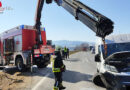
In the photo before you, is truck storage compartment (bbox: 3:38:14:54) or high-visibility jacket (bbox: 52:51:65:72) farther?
truck storage compartment (bbox: 3:38:14:54)

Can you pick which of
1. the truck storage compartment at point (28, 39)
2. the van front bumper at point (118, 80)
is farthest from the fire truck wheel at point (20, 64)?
the van front bumper at point (118, 80)

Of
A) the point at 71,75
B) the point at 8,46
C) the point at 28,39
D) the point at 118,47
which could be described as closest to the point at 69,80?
the point at 71,75

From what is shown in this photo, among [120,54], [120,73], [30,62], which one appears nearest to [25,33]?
[30,62]

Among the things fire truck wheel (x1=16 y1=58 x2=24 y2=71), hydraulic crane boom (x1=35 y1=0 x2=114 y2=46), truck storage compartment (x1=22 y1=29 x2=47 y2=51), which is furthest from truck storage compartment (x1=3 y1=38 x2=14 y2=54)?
hydraulic crane boom (x1=35 y1=0 x2=114 y2=46)

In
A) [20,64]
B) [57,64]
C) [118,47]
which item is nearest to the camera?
[57,64]

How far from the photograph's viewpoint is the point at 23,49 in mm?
11195

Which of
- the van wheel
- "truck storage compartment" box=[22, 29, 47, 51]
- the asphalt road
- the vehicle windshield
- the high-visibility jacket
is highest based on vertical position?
"truck storage compartment" box=[22, 29, 47, 51]

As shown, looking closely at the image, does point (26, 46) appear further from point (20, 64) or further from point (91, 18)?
point (91, 18)

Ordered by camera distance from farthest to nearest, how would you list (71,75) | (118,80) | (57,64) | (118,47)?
(71,75)
(118,47)
(57,64)
(118,80)

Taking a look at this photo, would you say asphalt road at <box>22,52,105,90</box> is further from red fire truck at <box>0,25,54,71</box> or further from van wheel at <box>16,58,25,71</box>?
van wheel at <box>16,58,25,71</box>

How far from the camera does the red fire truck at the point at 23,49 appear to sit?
10758mm

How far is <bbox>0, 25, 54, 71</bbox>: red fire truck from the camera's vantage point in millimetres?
10758

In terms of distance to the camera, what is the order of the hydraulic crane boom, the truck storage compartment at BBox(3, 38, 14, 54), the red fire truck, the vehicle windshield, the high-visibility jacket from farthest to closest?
the truck storage compartment at BBox(3, 38, 14, 54), the red fire truck, the vehicle windshield, the high-visibility jacket, the hydraulic crane boom

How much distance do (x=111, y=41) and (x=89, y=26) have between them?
82.9 inches
